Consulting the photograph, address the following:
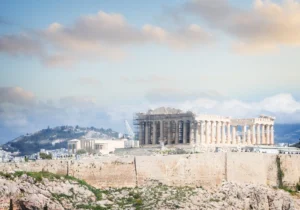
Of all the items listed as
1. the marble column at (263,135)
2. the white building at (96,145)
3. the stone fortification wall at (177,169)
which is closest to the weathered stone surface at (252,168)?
the stone fortification wall at (177,169)

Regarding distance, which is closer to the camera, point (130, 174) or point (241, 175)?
point (130, 174)

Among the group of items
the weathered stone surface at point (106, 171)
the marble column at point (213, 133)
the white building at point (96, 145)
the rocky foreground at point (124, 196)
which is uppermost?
the marble column at point (213, 133)

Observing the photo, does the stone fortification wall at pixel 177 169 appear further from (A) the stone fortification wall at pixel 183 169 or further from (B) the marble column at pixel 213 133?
(B) the marble column at pixel 213 133

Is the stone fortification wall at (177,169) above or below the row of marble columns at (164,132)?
below

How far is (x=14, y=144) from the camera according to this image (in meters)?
194

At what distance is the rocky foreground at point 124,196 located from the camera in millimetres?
78000

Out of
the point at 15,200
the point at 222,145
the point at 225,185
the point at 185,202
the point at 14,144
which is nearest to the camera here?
the point at 15,200

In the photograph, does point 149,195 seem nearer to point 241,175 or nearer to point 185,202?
point 185,202

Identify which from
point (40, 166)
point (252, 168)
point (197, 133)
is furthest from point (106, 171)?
point (197, 133)

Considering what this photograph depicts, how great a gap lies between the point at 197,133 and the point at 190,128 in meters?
1.21

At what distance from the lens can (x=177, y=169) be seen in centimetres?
9262

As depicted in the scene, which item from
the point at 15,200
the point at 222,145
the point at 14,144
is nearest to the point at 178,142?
the point at 222,145

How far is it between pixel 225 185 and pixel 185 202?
938 cm

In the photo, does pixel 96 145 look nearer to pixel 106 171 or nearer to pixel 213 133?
pixel 213 133
